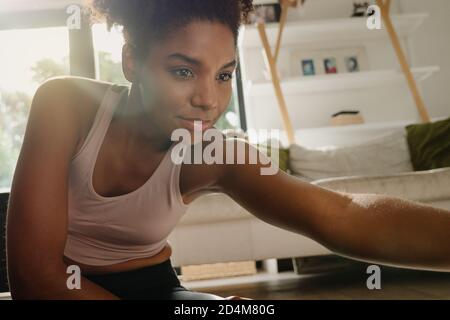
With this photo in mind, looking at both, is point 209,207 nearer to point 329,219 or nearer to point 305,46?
point 329,219

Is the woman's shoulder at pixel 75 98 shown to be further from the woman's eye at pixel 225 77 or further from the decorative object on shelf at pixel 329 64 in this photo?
the decorative object on shelf at pixel 329 64

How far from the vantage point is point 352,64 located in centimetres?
302

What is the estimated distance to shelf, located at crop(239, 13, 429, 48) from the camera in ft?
9.27

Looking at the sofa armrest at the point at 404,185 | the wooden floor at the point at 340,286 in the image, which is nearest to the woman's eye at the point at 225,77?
the wooden floor at the point at 340,286

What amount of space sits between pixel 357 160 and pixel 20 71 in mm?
2342

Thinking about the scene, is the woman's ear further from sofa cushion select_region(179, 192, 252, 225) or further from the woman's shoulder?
sofa cushion select_region(179, 192, 252, 225)

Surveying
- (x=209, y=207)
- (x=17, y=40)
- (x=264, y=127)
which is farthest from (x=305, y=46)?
(x=17, y=40)

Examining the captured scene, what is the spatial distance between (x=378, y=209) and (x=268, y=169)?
0.14 metres

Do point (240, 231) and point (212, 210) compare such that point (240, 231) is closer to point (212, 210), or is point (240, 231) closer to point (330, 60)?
point (212, 210)

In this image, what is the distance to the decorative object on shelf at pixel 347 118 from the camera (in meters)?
2.73

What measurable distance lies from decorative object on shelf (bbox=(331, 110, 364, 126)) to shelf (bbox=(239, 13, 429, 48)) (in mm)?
599

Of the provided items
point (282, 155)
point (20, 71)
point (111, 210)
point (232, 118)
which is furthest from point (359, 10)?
point (111, 210)

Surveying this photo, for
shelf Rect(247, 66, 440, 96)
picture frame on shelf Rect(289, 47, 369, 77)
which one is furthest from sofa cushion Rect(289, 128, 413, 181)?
picture frame on shelf Rect(289, 47, 369, 77)

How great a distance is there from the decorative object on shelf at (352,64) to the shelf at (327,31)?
0.15m
